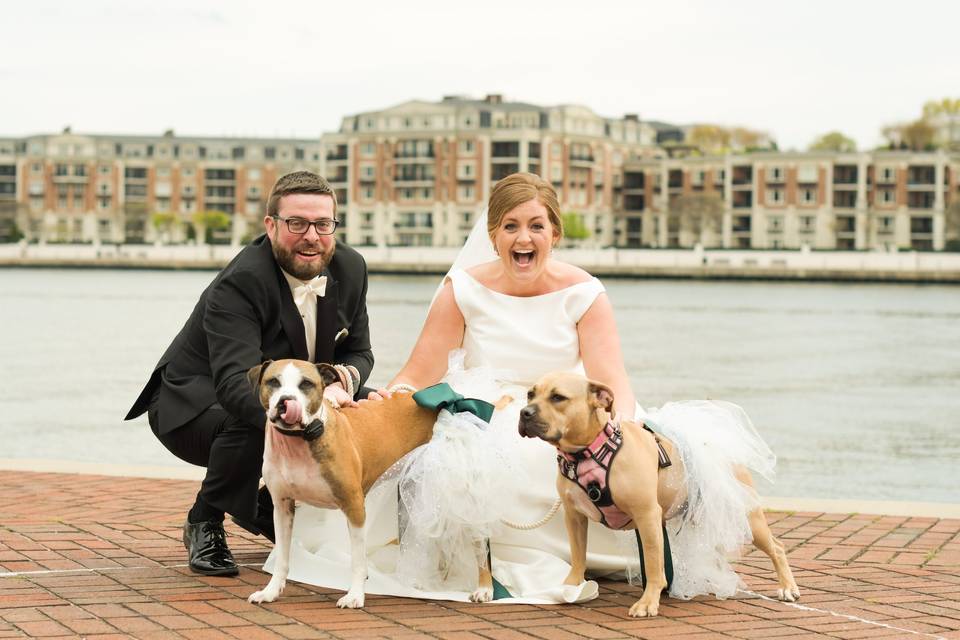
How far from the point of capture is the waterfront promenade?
8850 centimetres

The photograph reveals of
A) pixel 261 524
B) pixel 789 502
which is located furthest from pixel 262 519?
pixel 789 502

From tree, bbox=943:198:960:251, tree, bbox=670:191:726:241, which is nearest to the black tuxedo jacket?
tree, bbox=943:198:960:251

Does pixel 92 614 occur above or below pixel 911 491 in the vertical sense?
above

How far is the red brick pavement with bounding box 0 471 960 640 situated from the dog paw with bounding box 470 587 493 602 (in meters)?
0.03

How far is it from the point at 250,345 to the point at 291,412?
90cm

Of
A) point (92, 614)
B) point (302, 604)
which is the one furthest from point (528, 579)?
point (92, 614)

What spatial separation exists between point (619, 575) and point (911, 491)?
283 inches

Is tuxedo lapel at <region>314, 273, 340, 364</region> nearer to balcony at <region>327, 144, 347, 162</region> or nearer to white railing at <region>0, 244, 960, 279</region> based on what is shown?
white railing at <region>0, 244, 960, 279</region>

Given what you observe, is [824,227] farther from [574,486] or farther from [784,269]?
[574,486]

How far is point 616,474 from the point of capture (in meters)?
4.81

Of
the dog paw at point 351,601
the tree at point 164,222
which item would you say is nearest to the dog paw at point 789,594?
the dog paw at point 351,601

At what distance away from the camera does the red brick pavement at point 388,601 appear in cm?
458

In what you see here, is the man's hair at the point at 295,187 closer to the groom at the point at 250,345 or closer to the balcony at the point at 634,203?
the groom at the point at 250,345

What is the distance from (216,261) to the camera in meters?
101
